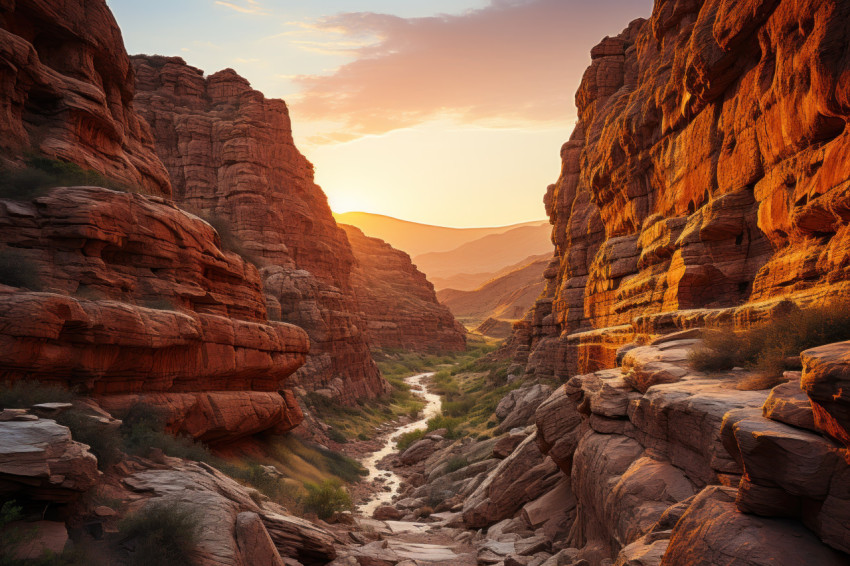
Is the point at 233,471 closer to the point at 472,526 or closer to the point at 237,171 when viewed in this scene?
the point at 472,526

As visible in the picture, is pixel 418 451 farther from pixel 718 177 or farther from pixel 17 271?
pixel 17 271

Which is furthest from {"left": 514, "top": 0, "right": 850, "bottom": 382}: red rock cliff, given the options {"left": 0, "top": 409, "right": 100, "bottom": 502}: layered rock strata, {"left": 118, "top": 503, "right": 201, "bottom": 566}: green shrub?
{"left": 0, "top": 409, "right": 100, "bottom": 502}: layered rock strata

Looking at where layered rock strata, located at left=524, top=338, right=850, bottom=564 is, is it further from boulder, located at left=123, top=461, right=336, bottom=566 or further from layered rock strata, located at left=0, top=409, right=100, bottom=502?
layered rock strata, located at left=0, top=409, right=100, bottom=502

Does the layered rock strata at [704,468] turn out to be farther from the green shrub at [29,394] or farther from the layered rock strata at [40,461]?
the green shrub at [29,394]

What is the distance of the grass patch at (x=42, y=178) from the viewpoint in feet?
39.8

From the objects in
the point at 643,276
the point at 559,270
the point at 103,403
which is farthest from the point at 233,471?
the point at 559,270

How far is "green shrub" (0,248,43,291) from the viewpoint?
10.2 meters

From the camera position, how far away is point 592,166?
32.7 meters

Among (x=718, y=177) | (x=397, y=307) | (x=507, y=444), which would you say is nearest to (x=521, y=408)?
(x=507, y=444)

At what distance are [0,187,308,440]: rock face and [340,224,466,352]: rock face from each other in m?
50.0

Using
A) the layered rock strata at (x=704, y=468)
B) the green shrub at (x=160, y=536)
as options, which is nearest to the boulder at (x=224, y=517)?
the green shrub at (x=160, y=536)

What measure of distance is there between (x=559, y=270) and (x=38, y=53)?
34.6 m

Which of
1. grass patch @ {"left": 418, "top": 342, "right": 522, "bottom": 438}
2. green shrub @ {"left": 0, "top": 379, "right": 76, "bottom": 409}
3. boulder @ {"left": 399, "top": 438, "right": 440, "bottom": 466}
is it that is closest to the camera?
green shrub @ {"left": 0, "top": 379, "right": 76, "bottom": 409}

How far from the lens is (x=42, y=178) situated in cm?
1276
